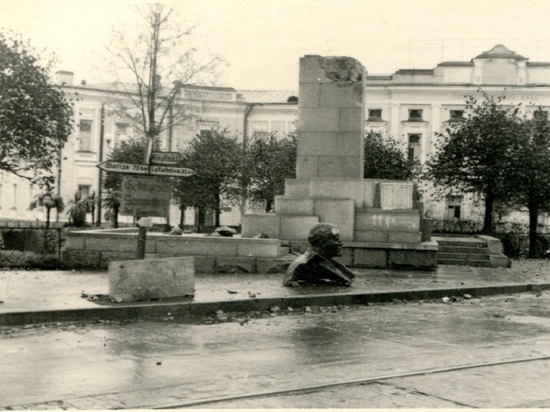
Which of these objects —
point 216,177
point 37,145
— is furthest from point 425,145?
point 37,145

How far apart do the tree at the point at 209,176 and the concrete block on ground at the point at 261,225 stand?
29.2m

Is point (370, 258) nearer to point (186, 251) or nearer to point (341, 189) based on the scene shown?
point (341, 189)

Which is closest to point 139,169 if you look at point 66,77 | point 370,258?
point 370,258

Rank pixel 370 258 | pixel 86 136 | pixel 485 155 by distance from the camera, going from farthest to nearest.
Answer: pixel 86 136, pixel 485 155, pixel 370 258

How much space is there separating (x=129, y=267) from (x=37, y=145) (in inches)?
591

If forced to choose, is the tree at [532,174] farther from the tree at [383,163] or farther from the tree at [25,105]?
the tree at [25,105]

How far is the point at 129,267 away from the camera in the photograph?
35.6 feet

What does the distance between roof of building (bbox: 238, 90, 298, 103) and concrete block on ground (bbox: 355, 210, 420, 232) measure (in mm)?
45021

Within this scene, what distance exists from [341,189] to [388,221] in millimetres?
1308

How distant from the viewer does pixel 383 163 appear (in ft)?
136

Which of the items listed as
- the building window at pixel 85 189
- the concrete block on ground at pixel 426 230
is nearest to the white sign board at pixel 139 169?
the concrete block on ground at pixel 426 230

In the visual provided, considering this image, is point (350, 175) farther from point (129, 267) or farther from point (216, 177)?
point (216, 177)

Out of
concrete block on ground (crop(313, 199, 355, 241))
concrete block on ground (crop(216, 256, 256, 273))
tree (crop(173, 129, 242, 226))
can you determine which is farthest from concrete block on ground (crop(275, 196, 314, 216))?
tree (crop(173, 129, 242, 226))

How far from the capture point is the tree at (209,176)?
4788cm
